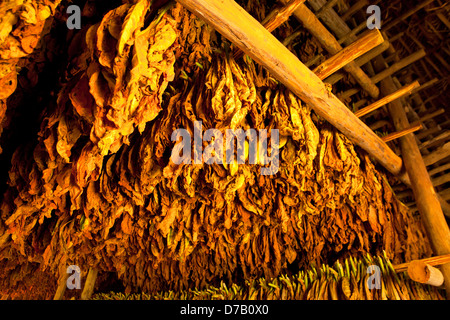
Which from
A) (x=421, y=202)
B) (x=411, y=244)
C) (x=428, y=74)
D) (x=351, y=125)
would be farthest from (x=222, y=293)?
(x=428, y=74)

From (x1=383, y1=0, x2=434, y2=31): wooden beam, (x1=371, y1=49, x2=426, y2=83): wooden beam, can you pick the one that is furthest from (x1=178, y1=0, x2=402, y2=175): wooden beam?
(x1=383, y1=0, x2=434, y2=31): wooden beam

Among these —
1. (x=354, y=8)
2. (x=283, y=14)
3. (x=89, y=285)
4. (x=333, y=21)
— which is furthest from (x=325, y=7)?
(x=89, y=285)

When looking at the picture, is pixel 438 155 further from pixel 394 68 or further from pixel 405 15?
pixel 405 15

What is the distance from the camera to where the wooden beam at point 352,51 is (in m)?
1.83

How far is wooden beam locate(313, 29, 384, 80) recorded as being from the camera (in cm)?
183

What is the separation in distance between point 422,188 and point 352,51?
1921 millimetres

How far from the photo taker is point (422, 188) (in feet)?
9.75

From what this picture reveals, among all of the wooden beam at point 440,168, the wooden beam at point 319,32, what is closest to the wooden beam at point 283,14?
the wooden beam at point 319,32

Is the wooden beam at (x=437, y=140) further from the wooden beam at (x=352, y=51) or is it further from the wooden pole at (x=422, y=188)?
the wooden beam at (x=352, y=51)

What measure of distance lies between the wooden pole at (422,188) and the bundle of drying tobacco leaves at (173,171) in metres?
0.39

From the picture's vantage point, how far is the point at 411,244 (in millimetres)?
3695

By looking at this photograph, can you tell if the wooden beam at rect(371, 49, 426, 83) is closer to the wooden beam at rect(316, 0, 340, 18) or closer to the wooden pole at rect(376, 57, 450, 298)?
the wooden pole at rect(376, 57, 450, 298)

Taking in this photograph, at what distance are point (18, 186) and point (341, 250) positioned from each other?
428cm

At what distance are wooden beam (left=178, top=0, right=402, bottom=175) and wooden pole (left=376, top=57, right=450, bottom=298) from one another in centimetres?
63
